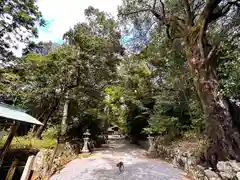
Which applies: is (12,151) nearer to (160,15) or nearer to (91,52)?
(91,52)

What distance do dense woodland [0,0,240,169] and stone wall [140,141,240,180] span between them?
325 mm

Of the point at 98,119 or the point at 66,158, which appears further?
the point at 98,119

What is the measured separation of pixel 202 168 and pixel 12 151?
6093 millimetres

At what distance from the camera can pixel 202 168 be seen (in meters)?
4.85

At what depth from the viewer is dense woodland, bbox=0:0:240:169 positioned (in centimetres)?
483

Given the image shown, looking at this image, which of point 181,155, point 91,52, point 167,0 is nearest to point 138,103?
point 91,52

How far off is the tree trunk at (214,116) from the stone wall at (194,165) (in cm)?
28

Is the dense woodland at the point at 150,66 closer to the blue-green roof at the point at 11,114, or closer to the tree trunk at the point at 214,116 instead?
the tree trunk at the point at 214,116

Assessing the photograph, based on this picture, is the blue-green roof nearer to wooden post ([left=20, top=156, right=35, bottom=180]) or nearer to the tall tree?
wooden post ([left=20, top=156, right=35, bottom=180])

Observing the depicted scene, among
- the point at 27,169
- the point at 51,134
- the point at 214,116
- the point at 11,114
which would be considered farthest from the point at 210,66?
the point at 51,134

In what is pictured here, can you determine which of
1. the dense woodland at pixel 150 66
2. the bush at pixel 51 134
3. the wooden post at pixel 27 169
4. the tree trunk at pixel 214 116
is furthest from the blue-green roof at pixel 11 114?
the tree trunk at pixel 214 116

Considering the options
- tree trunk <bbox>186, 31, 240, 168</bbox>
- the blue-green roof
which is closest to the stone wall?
tree trunk <bbox>186, 31, 240, 168</bbox>

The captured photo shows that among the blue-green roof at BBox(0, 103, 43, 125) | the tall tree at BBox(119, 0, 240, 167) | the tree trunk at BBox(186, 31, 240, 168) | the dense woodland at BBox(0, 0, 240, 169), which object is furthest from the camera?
the dense woodland at BBox(0, 0, 240, 169)

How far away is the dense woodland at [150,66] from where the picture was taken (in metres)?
4.83
